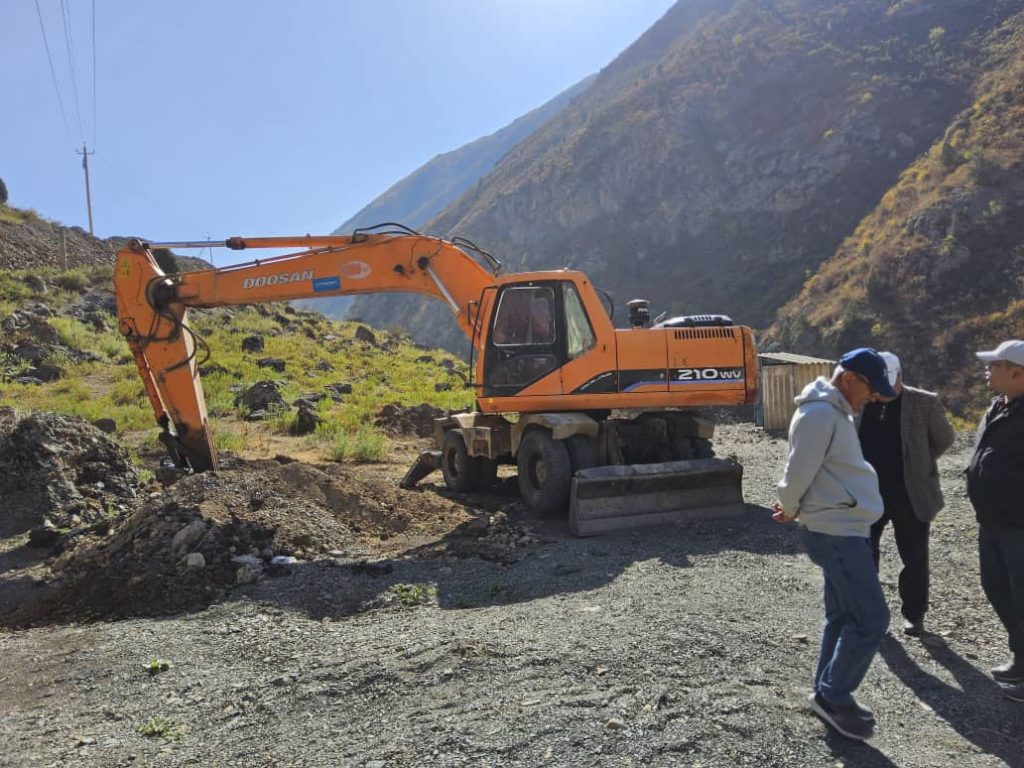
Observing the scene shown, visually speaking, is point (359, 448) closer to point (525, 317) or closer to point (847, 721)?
point (525, 317)

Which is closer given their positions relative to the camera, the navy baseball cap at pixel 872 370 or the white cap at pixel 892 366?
the navy baseball cap at pixel 872 370

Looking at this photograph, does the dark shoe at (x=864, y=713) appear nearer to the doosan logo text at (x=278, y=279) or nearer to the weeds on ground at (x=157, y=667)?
the weeds on ground at (x=157, y=667)

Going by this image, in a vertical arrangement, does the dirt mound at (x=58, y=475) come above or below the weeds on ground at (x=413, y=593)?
above

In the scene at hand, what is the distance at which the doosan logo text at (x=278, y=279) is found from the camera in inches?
359

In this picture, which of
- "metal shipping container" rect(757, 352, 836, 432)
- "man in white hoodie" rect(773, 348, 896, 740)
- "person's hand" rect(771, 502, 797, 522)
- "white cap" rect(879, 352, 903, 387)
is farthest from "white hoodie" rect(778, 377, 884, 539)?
"metal shipping container" rect(757, 352, 836, 432)

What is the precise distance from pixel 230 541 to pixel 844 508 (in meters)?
5.16

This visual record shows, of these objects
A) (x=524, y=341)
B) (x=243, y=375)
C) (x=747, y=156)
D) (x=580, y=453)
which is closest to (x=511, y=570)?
(x=580, y=453)

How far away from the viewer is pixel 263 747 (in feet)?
11.7

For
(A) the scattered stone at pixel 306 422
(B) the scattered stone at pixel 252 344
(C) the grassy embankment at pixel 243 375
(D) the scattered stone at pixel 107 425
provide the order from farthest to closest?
(B) the scattered stone at pixel 252 344 → (A) the scattered stone at pixel 306 422 → (C) the grassy embankment at pixel 243 375 → (D) the scattered stone at pixel 107 425

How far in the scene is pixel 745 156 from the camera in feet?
211

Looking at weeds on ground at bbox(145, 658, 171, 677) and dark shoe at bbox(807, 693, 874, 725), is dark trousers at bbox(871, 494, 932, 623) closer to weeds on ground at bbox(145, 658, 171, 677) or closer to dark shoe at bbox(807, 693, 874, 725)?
dark shoe at bbox(807, 693, 874, 725)

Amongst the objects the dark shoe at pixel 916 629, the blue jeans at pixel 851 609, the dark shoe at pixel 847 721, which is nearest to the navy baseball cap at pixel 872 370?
the blue jeans at pixel 851 609

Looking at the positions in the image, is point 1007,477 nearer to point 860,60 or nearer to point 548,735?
point 548,735

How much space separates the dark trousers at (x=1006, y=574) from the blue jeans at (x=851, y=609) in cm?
117
